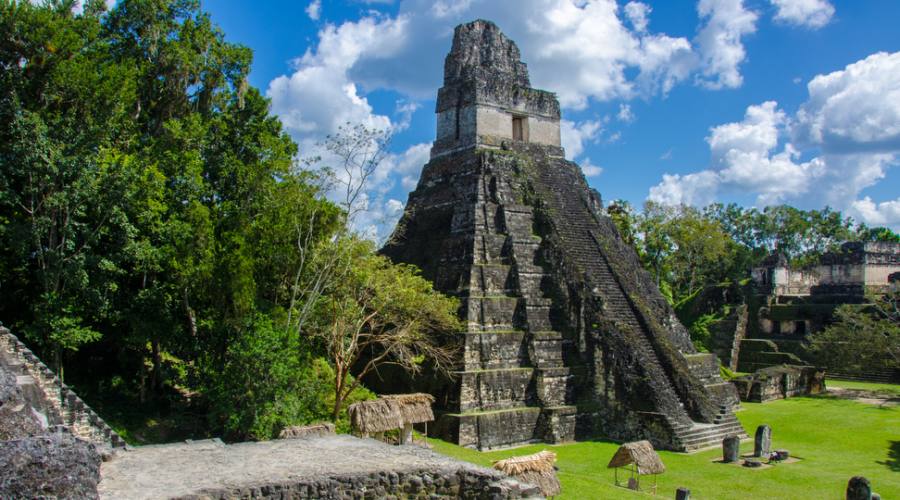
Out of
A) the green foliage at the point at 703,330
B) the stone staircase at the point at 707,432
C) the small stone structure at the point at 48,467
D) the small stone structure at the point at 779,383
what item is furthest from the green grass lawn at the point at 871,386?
the small stone structure at the point at 48,467

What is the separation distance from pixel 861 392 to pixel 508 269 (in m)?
14.3

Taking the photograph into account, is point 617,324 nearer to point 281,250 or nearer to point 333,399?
point 333,399

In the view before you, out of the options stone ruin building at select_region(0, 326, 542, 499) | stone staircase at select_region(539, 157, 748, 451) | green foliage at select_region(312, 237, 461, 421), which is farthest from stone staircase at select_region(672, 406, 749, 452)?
stone ruin building at select_region(0, 326, 542, 499)

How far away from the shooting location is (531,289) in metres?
17.9

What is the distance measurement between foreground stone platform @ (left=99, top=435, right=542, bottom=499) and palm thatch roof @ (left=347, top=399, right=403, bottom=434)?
296 cm

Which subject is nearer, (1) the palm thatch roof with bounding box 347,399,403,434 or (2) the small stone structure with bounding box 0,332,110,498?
(2) the small stone structure with bounding box 0,332,110,498

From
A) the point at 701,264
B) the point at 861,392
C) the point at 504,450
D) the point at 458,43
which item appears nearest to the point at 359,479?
the point at 504,450

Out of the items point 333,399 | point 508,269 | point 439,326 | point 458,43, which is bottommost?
point 333,399

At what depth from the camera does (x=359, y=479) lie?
8.90 meters

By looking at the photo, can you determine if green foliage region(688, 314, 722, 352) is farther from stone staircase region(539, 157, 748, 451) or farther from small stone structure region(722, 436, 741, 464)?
small stone structure region(722, 436, 741, 464)

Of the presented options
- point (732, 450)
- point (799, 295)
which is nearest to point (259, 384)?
point (732, 450)

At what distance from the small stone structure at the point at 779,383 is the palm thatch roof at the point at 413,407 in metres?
12.9

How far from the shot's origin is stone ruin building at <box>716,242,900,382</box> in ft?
96.4

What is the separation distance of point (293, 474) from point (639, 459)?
6692 millimetres
